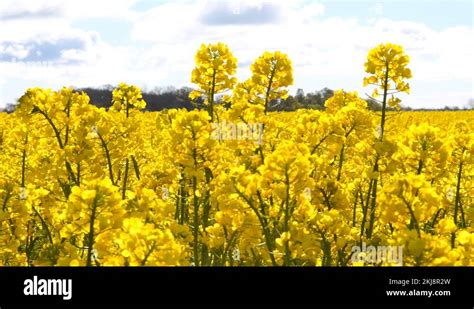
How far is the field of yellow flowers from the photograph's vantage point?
3.70m

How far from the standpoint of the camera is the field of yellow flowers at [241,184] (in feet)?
12.1

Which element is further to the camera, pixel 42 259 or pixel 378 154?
pixel 378 154

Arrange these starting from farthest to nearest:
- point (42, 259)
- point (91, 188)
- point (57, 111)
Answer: point (57, 111) → point (42, 259) → point (91, 188)

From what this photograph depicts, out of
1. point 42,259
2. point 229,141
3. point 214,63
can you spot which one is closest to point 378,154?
point 229,141

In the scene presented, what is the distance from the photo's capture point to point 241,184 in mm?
4375

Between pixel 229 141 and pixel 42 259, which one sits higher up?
pixel 229 141

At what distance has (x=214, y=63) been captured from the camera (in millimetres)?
7152
